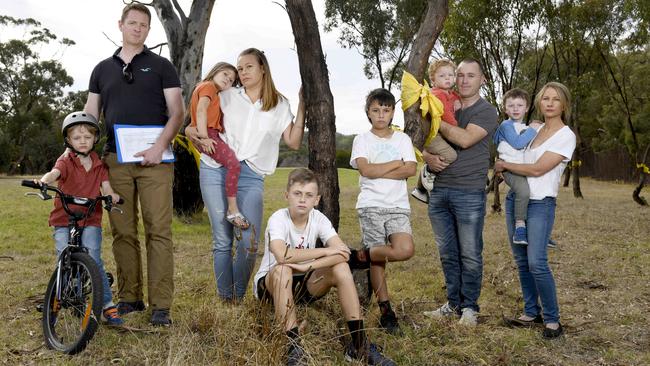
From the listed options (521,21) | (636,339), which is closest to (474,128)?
A: (636,339)

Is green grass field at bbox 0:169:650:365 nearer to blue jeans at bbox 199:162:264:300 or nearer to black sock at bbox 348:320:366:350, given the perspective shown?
black sock at bbox 348:320:366:350

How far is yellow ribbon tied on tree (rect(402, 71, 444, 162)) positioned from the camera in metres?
4.45

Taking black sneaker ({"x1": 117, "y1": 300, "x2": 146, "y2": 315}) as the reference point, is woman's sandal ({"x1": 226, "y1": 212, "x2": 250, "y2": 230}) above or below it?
above

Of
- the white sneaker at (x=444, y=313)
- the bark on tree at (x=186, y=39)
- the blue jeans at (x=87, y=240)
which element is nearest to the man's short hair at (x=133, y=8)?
the blue jeans at (x=87, y=240)

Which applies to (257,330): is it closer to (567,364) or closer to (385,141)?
(385,141)

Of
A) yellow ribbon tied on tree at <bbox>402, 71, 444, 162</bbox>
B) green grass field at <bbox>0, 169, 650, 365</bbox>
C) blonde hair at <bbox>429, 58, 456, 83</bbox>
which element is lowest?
green grass field at <bbox>0, 169, 650, 365</bbox>

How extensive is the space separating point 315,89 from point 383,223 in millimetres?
1215

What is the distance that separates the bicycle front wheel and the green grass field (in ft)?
0.41

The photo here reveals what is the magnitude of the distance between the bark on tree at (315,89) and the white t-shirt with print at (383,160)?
1.82 feet

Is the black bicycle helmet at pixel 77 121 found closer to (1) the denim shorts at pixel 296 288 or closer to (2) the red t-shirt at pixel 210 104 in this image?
(2) the red t-shirt at pixel 210 104

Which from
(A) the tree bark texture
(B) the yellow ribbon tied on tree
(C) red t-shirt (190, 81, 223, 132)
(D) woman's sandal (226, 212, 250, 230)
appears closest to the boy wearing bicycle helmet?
(C) red t-shirt (190, 81, 223, 132)

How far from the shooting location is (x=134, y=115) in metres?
4.41

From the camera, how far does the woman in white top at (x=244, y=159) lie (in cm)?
438

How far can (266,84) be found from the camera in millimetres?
4469
